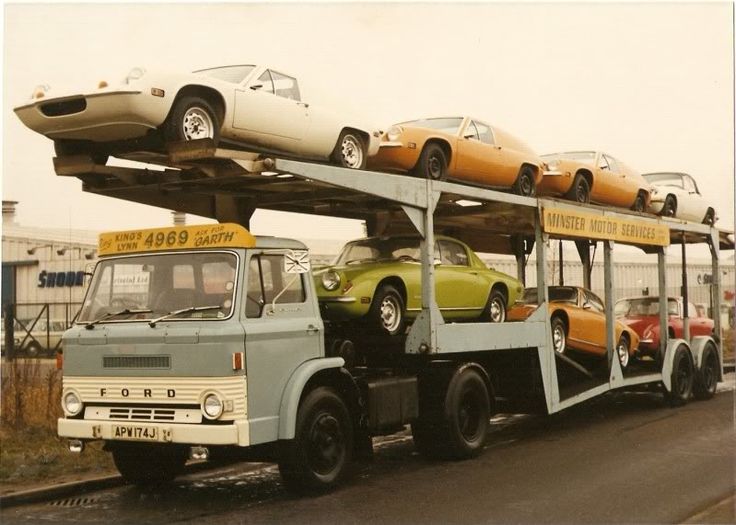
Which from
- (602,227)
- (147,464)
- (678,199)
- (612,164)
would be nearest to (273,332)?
(147,464)

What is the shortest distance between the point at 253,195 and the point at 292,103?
1.10 meters

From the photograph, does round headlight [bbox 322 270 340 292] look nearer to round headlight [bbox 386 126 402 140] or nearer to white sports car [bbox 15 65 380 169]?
white sports car [bbox 15 65 380 169]

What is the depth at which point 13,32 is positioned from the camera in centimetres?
845

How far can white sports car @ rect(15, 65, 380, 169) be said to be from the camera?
7254 mm

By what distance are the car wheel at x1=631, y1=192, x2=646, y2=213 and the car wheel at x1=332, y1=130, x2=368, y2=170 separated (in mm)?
6199

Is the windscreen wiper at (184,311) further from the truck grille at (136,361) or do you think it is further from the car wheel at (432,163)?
the car wheel at (432,163)

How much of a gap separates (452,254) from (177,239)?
12.0ft

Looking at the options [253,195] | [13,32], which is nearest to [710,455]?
[253,195]

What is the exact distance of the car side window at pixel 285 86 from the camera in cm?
867

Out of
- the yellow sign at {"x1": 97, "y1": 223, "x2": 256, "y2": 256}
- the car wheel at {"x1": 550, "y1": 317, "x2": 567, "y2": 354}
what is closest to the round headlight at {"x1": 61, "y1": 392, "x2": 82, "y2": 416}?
the yellow sign at {"x1": 97, "y1": 223, "x2": 256, "y2": 256}

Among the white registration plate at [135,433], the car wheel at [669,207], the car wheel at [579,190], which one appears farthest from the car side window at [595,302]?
the white registration plate at [135,433]

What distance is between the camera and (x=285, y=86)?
8.77 m

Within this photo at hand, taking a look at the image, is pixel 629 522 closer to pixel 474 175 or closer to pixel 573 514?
pixel 573 514

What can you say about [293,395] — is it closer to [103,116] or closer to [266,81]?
[103,116]
